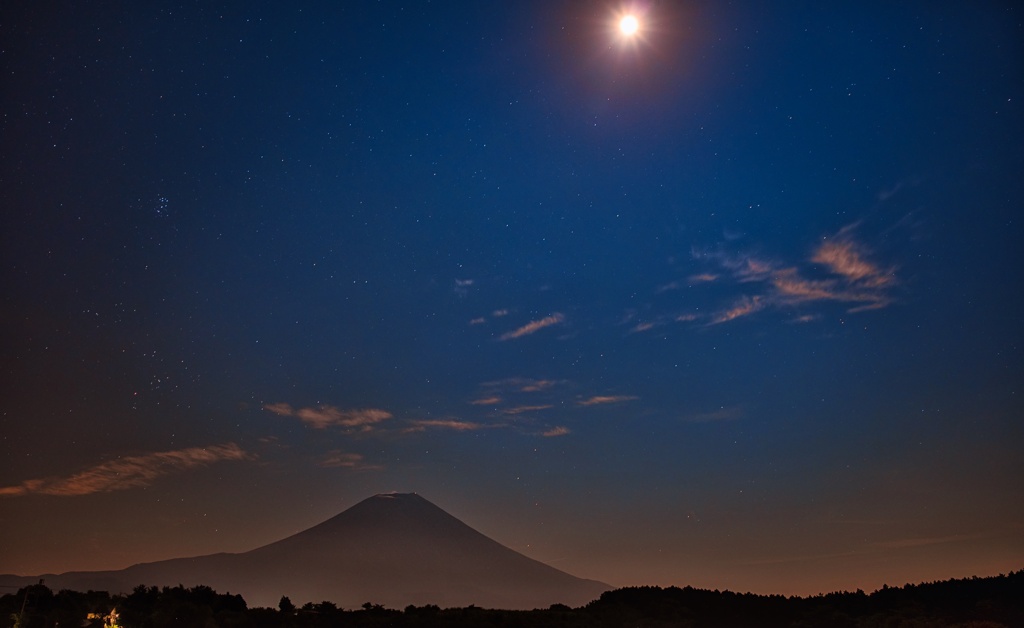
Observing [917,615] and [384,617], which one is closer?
[917,615]

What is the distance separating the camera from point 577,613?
6725 centimetres

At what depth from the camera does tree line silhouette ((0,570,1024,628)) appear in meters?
53.2

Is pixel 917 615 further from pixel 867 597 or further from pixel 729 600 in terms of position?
pixel 729 600

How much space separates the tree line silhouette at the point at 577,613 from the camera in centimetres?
5316

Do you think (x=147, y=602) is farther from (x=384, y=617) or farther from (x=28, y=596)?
(x=384, y=617)

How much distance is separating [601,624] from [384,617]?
17.7 meters

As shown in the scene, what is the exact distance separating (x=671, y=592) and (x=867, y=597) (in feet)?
67.2

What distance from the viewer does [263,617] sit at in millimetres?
59438

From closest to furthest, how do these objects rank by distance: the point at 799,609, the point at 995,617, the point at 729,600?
1. the point at 995,617
2. the point at 799,609
3. the point at 729,600

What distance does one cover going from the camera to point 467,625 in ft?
192

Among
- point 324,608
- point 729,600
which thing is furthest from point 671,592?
point 324,608

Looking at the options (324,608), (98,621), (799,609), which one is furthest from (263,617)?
(799,609)

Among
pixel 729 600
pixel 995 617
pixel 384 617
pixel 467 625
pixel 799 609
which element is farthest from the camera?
pixel 729 600

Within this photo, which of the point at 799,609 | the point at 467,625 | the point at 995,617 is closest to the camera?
the point at 995,617
